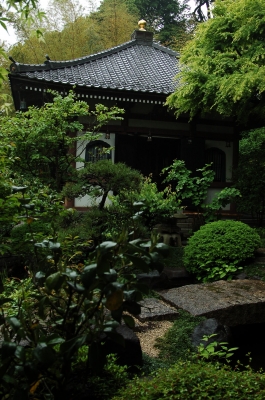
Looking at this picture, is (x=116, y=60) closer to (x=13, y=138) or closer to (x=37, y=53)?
(x=13, y=138)

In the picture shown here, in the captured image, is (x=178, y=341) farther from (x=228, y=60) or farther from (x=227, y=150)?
(x=227, y=150)

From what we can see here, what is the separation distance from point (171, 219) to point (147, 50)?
328 inches

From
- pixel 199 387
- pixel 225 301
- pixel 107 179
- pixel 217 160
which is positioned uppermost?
pixel 217 160

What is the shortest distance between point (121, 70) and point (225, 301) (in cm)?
913

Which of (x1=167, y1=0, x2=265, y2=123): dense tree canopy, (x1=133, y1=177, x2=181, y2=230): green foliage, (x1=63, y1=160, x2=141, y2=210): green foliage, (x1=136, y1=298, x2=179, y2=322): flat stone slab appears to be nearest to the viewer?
(x1=136, y1=298, x2=179, y2=322): flat stone slab

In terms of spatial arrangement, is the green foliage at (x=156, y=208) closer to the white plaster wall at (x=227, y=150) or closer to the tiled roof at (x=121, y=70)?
the tiled roof at (x=121, y=70)

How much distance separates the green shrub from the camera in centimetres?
231

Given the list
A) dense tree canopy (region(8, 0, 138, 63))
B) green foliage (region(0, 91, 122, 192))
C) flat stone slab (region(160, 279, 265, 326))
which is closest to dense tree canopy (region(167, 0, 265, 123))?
green foliage (region(0, 91, 122, 192))

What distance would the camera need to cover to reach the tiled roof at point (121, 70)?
421 inches

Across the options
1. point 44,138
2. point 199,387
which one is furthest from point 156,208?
point 199,387

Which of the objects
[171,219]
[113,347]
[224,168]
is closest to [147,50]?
[224,168]

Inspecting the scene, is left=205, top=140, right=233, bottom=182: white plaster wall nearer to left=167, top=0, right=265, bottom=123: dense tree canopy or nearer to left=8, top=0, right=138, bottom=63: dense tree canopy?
left=167, top=0, right=265, bottom=123: dense tree canopy

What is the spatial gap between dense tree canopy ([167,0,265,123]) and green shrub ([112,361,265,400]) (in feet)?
19.6

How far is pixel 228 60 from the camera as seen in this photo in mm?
8258
